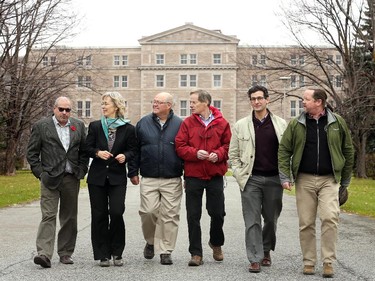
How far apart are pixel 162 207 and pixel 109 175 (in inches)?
32.0

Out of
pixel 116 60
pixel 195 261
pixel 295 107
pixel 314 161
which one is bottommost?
pixel 195 261

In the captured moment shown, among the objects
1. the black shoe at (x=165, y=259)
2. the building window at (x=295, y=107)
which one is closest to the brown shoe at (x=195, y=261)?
the black shoe at (x=165, y=259)

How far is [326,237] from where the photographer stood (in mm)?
7371

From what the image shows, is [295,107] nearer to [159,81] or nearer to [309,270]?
[159,81]

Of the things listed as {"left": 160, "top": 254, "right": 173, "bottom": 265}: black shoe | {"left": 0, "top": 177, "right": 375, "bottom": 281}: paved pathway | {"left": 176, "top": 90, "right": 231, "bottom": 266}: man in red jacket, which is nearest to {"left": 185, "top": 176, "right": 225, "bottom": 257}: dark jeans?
{"left": 176, "top": 90, "right": 231, "bottom": 266}: man in red jacket

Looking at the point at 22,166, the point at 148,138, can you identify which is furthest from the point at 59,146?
the point at 22,166

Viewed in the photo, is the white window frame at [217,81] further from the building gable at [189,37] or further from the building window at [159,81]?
the building window at [159,81]

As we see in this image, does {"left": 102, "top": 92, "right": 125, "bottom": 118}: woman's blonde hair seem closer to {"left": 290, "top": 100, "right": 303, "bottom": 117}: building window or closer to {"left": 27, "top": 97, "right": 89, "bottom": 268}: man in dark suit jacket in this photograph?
{"left": 27, "top": 97, "right": 89, "bottom": 268}: man in dark suit jacket

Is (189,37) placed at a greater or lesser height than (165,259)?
greater

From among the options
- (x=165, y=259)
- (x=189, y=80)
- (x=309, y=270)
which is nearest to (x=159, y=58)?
(x=189, y=80)

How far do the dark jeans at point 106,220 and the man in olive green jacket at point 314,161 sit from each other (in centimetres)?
197

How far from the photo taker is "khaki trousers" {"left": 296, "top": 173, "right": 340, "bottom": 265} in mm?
7371

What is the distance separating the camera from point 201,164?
796 centimetres

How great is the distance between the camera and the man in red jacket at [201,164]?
26.1 feet
